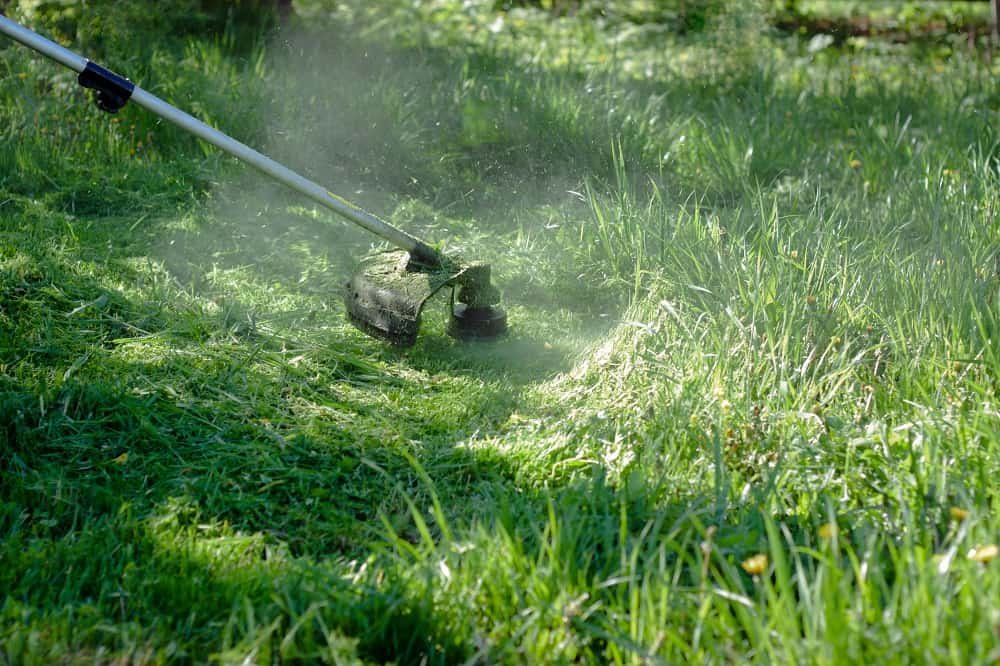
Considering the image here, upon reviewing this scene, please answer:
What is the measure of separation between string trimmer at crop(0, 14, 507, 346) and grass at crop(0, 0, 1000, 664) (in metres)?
0.12

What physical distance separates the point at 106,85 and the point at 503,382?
1447mm

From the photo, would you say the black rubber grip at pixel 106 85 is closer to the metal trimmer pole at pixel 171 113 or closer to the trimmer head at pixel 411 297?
the metal trimmer pole at pixel 171 113

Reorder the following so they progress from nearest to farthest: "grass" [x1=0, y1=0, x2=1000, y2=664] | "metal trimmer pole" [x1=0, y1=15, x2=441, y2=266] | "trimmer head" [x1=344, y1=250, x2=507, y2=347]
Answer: "grass" [x1=0, y1=0, x2=1000, y2=664] → "metal trimmer pole" [x1=0, y1=15, x2=441, y2=266] → "trimmer head" [x1=344, y1=250, x2=507, y2=347]

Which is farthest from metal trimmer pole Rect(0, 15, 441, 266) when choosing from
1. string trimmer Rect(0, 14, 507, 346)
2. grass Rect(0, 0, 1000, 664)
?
grass Rect(0, 0, 1000, 664)

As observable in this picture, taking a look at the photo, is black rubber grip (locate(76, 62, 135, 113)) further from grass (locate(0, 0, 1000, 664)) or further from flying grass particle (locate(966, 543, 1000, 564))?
flying grass particle (locate(966, 543, 1000, 564))

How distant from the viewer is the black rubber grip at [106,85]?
10.3 feet

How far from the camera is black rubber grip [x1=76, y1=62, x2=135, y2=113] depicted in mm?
3129

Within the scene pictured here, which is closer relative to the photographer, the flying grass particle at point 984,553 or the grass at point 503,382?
the flying grass particle at point 984,553

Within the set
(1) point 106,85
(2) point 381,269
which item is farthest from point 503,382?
(1) point 106,85

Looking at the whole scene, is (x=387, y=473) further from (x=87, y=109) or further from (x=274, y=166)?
(x=87, y=109)

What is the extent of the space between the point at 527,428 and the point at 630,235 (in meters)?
0.97

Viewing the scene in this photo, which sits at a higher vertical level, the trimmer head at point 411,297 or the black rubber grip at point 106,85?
the black rubber grip at point 106,85

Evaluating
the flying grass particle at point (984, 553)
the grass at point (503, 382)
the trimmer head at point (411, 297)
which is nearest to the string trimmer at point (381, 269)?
the trimmer head at point (411, 297)

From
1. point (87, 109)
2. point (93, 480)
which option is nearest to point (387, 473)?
point (93, 480)
